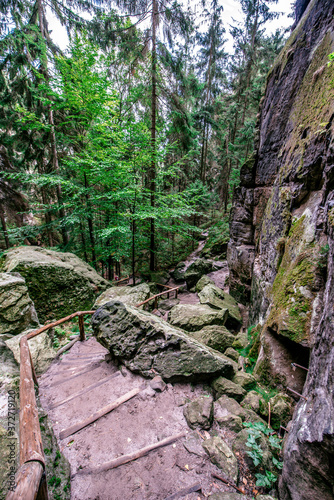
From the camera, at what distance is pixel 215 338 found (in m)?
5.02

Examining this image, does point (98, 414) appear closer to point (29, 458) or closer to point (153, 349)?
point (153, 349)

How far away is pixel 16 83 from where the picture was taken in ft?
28.7

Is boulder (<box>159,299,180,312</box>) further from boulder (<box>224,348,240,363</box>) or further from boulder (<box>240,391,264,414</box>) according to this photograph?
boulder (<box>240,391,264,414</box>)

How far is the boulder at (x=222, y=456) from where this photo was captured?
2.21m

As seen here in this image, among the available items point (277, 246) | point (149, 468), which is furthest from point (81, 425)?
point (277, 246)

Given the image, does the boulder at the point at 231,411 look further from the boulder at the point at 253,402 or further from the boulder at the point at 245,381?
the boulder at the point at 245,381

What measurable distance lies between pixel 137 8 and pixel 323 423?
15309 mm

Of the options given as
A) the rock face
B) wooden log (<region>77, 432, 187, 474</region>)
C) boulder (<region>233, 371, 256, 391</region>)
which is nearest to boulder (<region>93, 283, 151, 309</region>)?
the rock face

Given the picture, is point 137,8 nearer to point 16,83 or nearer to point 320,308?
point 16,83

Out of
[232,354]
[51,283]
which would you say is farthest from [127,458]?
[51,283]

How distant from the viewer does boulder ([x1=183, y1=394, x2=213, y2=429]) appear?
8.96ft

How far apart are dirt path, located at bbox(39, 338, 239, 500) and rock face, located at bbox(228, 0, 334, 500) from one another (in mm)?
1086

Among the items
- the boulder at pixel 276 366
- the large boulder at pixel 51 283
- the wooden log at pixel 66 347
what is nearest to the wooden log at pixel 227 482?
the boulder at pixel 276 366

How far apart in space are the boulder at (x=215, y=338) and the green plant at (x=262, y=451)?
7.12 feet
